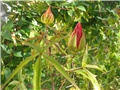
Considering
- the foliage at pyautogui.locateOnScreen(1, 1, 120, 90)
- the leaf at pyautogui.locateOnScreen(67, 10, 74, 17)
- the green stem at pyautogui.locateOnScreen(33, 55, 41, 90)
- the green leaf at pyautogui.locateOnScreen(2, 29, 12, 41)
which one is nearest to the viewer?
the green stem at pyautogui.locateOnScreen(33, 55, 41, 90)

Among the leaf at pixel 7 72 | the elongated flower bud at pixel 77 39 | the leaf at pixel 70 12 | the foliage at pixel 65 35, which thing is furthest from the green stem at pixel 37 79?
the leaf at pixel 70 12

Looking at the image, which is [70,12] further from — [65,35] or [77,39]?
[77,39]

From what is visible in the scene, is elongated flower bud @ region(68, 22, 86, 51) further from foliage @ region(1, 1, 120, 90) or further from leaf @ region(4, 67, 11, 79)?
leaf @ region(4, 67, 11, 79)

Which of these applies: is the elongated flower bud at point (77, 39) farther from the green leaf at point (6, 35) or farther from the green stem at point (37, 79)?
the green leaf at point (6, 35)

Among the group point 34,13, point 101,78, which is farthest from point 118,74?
point 34,13

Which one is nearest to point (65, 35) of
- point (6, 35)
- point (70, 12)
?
point (6, 35)

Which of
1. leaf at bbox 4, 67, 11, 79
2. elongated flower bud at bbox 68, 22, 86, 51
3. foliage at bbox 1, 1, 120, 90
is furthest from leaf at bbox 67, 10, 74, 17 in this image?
elongated flower bud at bbox 68, 22, 86, 51

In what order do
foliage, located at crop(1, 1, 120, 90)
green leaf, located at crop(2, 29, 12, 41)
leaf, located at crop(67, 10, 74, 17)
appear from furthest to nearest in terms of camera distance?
leaf, located at crop(67, 10, 74, 17)
foliage, located at crop(1, 1, 120, 90)
green leaf, located at crop(2, 29, 12, 41)

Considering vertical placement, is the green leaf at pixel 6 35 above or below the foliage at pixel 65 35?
above

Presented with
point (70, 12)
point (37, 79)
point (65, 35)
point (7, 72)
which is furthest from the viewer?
point (70, 12)

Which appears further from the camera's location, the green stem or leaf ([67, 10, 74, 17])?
leaf ([67, 10, 74, 17])

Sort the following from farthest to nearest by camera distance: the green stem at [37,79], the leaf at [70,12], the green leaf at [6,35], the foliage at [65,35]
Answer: the leaf at [70,12] → the foliage at [65,35] → the green leaf at [6,35] → the green stem at [37,79]

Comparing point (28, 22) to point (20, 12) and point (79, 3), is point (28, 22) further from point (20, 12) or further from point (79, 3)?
point (79, 3)

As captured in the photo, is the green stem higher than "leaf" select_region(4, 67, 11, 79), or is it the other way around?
the green stem
